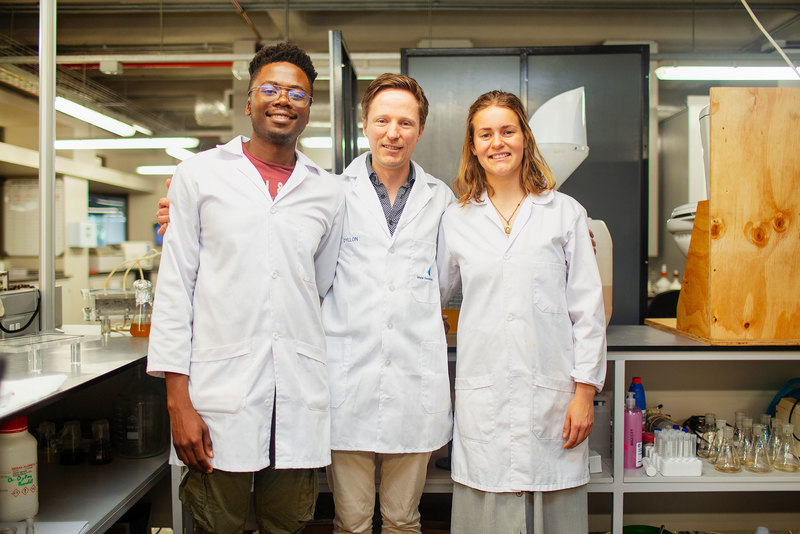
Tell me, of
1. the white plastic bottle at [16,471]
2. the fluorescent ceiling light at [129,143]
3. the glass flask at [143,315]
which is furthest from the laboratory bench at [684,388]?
the fluorescent ceiling light at [129,143]

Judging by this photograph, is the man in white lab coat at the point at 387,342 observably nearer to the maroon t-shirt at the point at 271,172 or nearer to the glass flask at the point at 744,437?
the maroon t-shirt at the point at 271,172

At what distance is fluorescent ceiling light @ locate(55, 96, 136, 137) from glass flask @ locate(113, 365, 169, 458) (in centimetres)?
347

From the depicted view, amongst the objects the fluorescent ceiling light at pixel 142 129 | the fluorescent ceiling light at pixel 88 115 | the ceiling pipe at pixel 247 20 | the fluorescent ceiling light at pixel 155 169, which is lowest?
the fluorescent ceiling light at pixel 88 115

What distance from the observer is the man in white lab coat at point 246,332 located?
142 centimetres

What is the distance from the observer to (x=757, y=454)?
2123mm

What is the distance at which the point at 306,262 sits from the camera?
1533mm

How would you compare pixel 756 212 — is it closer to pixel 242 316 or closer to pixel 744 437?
pixel 744 437

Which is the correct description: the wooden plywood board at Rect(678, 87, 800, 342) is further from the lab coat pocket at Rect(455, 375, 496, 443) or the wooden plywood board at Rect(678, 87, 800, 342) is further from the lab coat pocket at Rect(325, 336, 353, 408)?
the lab coat pocket at Rect(325, 336, 353, 408)

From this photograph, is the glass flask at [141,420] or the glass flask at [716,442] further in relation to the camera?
the glass flask at [716,442]

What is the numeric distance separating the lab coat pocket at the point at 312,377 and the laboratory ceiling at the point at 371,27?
4.28 metres

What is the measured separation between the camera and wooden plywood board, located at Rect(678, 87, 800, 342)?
6.57ft

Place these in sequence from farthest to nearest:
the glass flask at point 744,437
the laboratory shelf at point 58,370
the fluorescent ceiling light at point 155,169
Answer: the fluorescent ceiling light at point 155,169
the glass flask at point 744,437
the laboratory shelf at point 58,370

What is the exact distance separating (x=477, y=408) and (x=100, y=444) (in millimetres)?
1372

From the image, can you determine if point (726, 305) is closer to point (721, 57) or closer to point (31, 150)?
point (721, 57)
